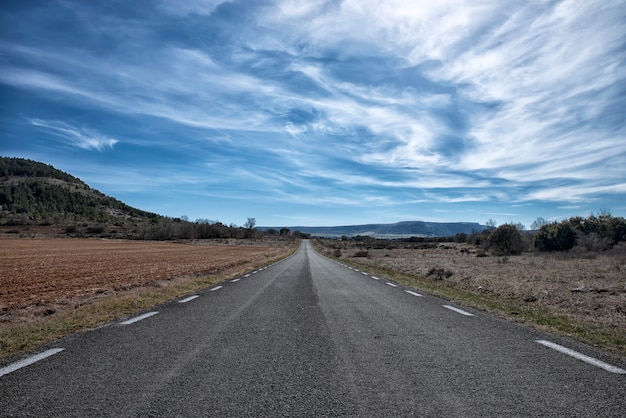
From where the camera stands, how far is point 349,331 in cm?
727

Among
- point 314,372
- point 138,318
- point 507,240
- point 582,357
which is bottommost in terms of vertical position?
point 138,318

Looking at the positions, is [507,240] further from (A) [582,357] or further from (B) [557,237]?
(A) [582,357]

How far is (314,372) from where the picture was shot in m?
4.82

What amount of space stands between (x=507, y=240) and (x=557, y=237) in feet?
20.0

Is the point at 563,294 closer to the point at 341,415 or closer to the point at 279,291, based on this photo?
the point at 279,291

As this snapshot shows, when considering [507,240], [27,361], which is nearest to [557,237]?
[507,240]

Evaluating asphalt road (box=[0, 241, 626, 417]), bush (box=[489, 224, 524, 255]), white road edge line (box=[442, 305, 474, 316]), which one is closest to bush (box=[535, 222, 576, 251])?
bush (box=[489, 224, 524, 255])

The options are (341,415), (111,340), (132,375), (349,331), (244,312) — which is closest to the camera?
(341,415)

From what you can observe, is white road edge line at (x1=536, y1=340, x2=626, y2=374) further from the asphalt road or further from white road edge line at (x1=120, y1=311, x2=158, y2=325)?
white road edge line at (x1=120, y1=311, x2=158, y2=325)

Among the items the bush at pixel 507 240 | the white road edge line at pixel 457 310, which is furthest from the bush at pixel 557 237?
the white road edge line at pixel 457 310

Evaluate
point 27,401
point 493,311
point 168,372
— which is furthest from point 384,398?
point 493,311

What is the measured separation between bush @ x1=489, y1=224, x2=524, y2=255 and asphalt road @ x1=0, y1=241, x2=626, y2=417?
47129 mm

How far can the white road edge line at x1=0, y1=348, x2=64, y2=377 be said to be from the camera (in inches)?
189

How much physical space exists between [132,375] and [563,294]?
12854mm
